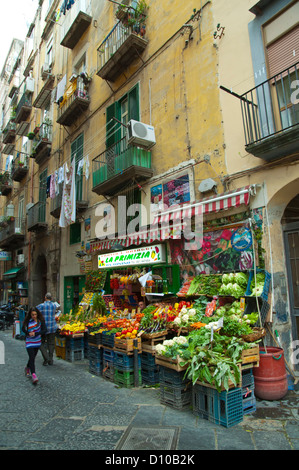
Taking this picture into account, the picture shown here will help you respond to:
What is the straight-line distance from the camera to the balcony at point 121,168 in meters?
9.10

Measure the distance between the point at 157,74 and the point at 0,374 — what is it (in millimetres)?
9504

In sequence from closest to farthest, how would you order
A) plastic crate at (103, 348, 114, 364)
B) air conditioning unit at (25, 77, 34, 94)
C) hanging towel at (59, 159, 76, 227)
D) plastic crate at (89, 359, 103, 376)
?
plastic crate at (103, 348, 114, 364)
plastic crate at (89, 359, 103, 376)
hanging towel at (59, 159, 76, 227)
air conditioning unit at (25, 77, 34, 94)

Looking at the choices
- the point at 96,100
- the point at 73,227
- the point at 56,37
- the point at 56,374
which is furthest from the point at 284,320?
the point at 56,37

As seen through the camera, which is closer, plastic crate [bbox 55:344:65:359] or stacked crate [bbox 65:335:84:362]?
stacked crate [bbox 65:335:84:362]

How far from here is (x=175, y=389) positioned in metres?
4.53

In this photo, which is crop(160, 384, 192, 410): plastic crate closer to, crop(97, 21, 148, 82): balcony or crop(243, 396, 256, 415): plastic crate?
crop(243, 396, 256, 415): plastic crate

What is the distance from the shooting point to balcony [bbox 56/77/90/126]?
13.4 metres

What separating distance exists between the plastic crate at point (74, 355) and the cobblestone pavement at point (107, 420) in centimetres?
199

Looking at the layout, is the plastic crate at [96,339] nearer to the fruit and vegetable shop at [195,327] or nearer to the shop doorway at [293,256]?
the fruit and vegetable shop at [195,327]

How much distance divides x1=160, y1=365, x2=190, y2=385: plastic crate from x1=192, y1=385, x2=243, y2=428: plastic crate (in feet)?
1.22

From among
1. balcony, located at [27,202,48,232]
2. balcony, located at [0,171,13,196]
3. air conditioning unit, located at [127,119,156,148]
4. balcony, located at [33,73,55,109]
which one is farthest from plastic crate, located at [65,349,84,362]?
balcony, located at [0,171,13,196]

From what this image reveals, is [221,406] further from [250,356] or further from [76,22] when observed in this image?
[76,22]
